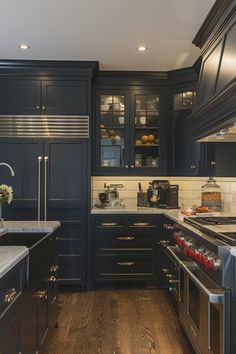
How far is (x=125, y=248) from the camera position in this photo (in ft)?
13.2

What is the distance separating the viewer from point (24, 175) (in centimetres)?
395

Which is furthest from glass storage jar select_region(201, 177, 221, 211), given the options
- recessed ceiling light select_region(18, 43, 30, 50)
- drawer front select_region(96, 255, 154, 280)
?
recessed ceiling light select_region(18, 43, 30, 50)

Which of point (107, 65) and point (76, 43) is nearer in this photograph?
point (76, 43)

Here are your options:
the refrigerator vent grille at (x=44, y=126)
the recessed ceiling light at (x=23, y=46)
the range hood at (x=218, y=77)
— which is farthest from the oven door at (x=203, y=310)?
the recessed ceiling light at (x=23, y=46)

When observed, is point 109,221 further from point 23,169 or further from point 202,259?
point 202,259

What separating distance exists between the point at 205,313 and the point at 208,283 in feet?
0.70

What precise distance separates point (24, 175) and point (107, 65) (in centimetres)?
156

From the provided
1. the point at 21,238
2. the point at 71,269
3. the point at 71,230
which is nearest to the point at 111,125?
the point at 71,230

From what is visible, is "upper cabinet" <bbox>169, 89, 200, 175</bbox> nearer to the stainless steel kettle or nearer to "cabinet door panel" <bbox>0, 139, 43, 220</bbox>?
the stainless steel kettle

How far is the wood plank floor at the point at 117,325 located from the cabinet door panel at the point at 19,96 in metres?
2.13

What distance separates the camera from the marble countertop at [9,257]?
147 cm

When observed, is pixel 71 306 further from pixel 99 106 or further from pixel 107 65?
pixel 107 65

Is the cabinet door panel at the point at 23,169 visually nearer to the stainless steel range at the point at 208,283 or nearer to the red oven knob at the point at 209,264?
the stainless steel range at the point at 208,283

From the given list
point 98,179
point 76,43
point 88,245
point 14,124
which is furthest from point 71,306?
point 76,43
